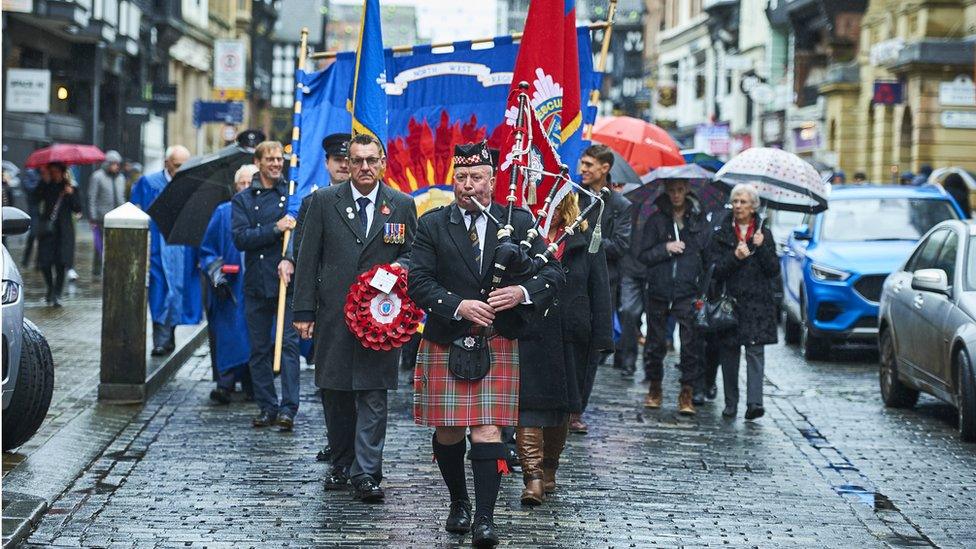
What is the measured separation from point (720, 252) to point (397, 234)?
4.10 metres

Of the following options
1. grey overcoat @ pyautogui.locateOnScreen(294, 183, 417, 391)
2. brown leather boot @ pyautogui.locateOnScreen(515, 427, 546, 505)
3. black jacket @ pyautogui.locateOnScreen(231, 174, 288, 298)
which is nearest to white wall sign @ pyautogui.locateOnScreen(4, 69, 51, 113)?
black jacket @ pyautogui.locateOnScreen(231, 174, 288, 298)

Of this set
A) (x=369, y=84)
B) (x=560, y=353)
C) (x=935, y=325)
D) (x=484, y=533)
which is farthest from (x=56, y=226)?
(x=484, y=533)

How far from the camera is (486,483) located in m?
6.66

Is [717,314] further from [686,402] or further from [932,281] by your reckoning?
[932,281]

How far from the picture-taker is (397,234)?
311 inches

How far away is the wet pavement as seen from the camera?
7.01m

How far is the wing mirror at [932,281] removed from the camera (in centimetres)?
1052

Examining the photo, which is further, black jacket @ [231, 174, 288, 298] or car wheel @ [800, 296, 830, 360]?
car wheel @ [800, 296, 830, 360]

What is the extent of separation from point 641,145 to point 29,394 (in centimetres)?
957


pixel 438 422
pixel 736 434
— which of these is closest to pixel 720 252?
pixel 736 434

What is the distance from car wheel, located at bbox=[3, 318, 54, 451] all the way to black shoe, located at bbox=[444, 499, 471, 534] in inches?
107

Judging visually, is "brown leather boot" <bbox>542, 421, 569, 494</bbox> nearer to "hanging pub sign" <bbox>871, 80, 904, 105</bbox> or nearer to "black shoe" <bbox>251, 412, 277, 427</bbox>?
"black shoe" <bbox>251, 412, 277, 427</bbox>

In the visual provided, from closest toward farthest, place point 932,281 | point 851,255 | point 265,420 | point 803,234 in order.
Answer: point 265,420, point 932,281, point 851,255, point 803,234

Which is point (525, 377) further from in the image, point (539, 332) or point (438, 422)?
point (438, 422)
